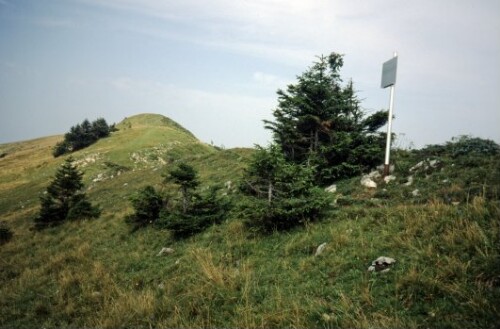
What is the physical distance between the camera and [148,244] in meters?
10.9

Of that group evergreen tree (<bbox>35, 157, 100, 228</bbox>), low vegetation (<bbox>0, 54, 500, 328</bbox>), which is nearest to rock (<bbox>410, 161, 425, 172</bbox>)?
low vegetation (<bbox>0, 54, 500, 328</bbox>)

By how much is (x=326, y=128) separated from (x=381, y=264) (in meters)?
9.97

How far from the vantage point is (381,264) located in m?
5.38

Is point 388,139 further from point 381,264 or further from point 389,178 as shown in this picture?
point 381,264

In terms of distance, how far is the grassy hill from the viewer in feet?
14.0

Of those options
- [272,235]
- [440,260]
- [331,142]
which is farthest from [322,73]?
[440,260]


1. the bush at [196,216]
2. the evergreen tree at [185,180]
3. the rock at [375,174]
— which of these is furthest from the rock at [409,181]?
the evergreen tree at [185,180]

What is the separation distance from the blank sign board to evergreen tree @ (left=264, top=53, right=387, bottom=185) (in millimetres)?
1498

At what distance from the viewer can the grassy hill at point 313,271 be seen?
168 inches

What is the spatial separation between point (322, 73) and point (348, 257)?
11258 mm

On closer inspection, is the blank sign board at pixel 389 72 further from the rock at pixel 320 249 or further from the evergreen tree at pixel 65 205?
the evergreen tree at pixel 65 205

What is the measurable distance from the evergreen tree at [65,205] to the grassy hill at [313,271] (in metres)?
4.79

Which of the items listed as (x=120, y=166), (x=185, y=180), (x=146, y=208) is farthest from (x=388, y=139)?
(x=120, y=166)

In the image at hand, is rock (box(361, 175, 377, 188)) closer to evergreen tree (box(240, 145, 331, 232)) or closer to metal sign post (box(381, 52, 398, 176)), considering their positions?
metal sign post (box(381, 52, 398, 176))
